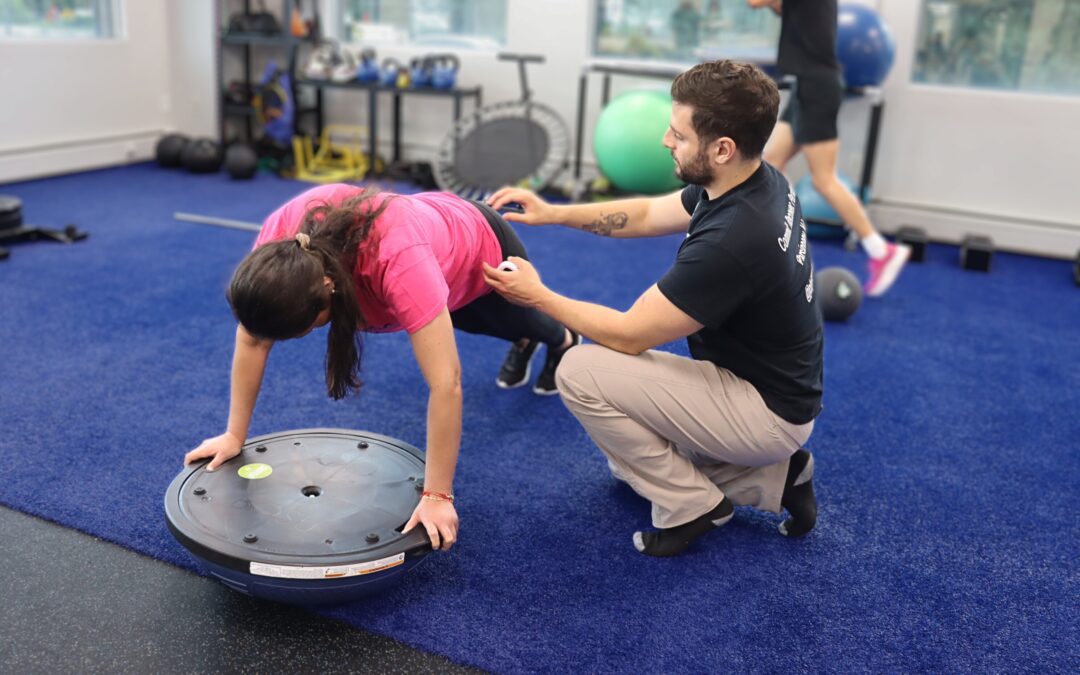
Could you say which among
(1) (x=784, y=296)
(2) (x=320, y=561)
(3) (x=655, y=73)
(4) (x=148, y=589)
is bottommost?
(4) (x=148, y=589)

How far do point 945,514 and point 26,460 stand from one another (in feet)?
7.04

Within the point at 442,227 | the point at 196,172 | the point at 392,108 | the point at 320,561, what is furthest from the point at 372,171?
the point at 320,561

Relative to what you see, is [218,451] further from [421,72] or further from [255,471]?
[421,72]

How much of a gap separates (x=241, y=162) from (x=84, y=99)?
1.06 meters

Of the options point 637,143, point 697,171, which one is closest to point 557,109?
point 637,143

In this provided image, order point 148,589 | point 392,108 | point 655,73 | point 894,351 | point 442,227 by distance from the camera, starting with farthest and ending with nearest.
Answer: point 392,108 → point 655,73 → point 894,351 → point 442,227 → point 148,589

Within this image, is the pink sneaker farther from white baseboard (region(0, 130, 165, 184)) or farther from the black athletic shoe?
white baseboard (region(0, 130, 165, 184))

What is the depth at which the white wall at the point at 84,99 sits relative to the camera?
5.15 meters

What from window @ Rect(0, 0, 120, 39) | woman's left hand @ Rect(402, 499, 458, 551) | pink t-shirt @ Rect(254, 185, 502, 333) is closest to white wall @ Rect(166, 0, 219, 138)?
window @ Rect(0, 0, 120, 39)

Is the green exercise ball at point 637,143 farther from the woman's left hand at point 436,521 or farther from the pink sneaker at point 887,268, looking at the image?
the woman's left hand at point 436,521

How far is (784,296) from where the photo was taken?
169 centimetres

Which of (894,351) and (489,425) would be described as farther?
(894,351)

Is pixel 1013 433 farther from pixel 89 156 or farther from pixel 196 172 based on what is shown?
pixel 89 156

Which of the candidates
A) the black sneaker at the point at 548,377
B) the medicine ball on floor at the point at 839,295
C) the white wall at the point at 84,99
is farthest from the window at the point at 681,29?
the black sneaker at the point at 548,377
